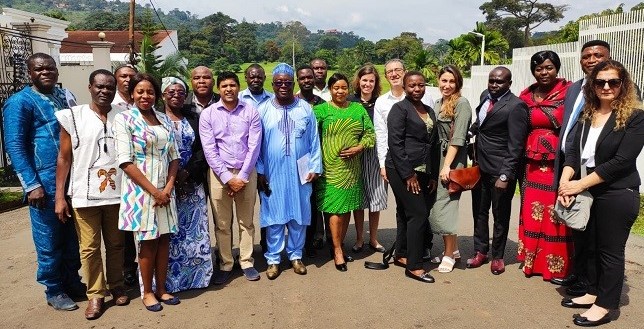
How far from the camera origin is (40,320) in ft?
12.4

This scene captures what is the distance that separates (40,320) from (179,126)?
1.82 meters

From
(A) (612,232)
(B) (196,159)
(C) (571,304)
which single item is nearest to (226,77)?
(B) (196,159)

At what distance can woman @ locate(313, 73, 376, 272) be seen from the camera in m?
4.74

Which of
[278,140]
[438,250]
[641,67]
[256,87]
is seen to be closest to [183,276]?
[278,140]

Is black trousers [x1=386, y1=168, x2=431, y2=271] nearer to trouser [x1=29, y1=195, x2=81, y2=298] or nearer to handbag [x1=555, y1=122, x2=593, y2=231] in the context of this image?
handbag [x1=555, y1=122, x2=593, y2=231]

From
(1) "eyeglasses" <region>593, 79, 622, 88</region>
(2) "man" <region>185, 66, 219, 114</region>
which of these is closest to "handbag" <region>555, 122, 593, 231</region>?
(1) "eyeglasses" <region>593, 79, 622, 88</region>

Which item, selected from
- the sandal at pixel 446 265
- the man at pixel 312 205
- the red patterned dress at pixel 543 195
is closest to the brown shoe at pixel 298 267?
the man at pixel 312 205

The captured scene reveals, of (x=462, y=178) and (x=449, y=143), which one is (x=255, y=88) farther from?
(x=462, y=178)

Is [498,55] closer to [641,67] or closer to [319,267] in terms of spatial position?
[641,67]

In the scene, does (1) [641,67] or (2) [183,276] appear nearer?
(2) [183,276]

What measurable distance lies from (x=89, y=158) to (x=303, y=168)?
181 centimetres

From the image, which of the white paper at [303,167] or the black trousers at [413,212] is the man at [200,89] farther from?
the black trousers at [413,212]

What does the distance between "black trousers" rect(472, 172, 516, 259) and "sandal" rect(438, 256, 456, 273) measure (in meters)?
0.33

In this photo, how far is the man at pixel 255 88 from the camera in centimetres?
472
